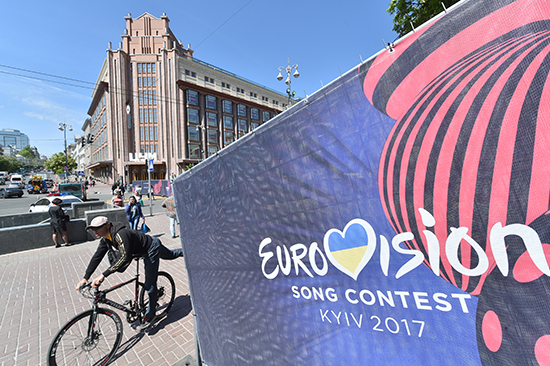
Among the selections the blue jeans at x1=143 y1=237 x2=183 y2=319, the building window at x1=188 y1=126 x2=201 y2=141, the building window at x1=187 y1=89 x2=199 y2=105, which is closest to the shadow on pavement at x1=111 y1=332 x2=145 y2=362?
the blue jeans at x1=143 y1=237 x2=183 y2=319

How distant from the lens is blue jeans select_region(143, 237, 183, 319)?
334 centimetres

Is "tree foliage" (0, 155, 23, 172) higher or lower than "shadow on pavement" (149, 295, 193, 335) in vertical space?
higher

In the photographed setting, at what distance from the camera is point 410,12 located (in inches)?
310

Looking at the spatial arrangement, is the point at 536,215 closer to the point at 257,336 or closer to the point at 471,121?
the point at 471,121

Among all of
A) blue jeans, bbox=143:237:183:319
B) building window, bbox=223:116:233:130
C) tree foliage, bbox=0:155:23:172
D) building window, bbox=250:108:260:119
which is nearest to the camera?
blue jeans, bbox=143:237:183:319

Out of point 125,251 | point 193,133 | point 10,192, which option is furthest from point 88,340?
point 193,133

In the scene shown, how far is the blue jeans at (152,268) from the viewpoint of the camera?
11.0 feet

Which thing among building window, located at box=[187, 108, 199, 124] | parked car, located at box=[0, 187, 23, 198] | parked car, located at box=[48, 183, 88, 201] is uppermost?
building window, located at box=[187, 108, 199, 124]

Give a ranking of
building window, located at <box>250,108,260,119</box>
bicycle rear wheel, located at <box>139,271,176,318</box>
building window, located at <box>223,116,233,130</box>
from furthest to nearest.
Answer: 1. building window, located at <box>250,108,260,119</box>
2. building window, located at <box>223,116,233,130</box>
3. bicycle rear wheel, located at <box>139,271,176,318</box>

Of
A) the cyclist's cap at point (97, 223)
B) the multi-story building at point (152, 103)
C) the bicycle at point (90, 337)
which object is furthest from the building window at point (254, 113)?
the bicycle at point (90, 337)

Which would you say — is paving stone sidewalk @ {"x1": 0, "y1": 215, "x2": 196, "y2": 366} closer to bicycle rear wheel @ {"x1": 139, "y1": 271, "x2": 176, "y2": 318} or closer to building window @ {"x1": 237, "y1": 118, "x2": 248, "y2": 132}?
bicycle rear wheel @ {"x1": 139, "y1": 271, "x2": 176, "y2": 318}

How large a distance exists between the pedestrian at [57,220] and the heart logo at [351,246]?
31.3ft

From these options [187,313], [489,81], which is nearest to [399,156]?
[489,81]

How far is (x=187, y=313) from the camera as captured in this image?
161 inches
